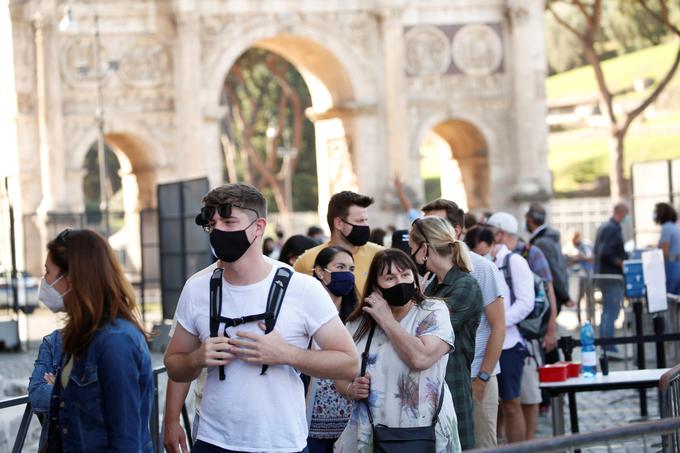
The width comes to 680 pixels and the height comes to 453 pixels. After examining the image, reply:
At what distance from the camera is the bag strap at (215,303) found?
18.9ft

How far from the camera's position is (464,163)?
42594mm

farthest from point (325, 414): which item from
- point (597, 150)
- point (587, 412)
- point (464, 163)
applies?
point (597, 150)

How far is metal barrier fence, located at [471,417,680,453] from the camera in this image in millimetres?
4641

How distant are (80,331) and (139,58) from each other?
3276 centimetres

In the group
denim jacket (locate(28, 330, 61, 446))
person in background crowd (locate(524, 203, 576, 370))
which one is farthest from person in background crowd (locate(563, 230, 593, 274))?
denim jacket (locate(28, 330, 61, 446))

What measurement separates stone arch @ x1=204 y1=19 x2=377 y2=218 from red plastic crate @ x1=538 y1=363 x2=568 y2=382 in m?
28.5

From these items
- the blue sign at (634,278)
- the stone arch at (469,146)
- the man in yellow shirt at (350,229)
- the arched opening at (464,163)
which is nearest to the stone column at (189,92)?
the stone arch at (469,146)

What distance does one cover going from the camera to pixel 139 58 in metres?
37.8

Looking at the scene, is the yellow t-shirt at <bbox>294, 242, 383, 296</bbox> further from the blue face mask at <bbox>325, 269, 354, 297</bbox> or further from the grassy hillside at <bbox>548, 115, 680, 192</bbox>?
the grassy hillside at <bbox>548, 115, 680, 192</bbox>

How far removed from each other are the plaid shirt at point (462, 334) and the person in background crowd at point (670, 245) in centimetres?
1038

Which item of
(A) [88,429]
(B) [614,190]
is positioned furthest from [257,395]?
(B) [614,190]

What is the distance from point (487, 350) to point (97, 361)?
3.93 meters

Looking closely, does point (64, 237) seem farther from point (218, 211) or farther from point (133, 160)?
point (133, 160)

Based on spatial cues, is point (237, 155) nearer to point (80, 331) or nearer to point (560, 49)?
point (560, 49)
